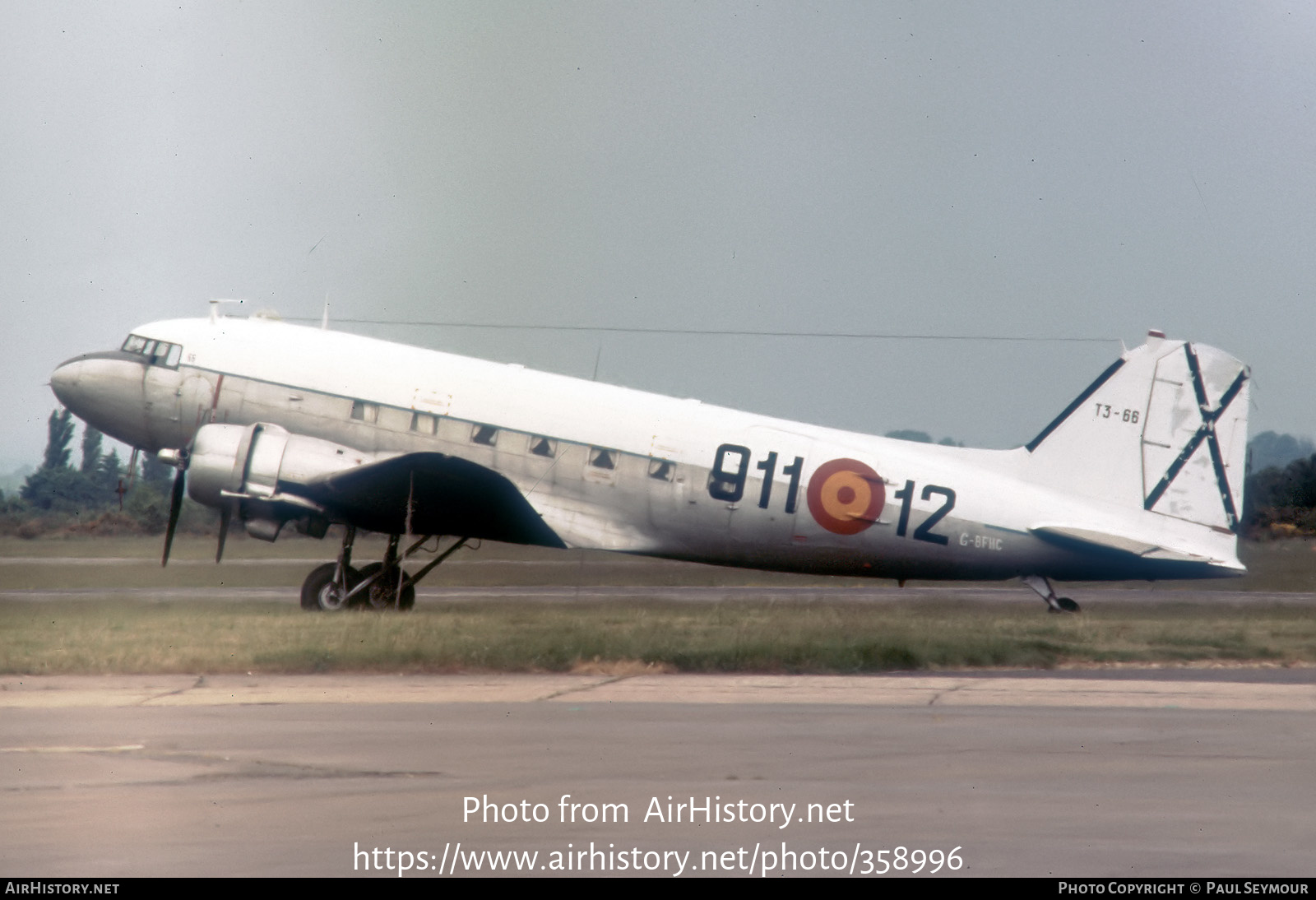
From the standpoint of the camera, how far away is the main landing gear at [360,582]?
23.9 m

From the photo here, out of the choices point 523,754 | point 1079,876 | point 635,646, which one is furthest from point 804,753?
point 635,646

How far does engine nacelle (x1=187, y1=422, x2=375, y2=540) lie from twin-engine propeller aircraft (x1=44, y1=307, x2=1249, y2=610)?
38 millimetres

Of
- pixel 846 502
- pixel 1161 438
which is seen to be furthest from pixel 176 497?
pixel 1161 438

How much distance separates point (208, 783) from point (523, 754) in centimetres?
237

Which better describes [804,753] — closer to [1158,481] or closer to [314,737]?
[314,737]

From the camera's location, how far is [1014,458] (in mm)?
23422

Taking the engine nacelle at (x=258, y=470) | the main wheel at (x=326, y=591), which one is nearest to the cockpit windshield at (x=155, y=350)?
the engine nacelle at (x=258, y=470)

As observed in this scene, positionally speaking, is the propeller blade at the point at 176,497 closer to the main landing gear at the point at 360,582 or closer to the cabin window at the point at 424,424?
the main landing gear at the point at 360,582

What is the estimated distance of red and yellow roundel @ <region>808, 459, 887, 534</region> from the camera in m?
22.7

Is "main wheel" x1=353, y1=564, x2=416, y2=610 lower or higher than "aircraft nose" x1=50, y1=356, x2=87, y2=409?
lower

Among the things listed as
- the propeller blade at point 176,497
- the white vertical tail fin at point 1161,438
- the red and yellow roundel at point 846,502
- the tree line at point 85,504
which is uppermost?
the white vertical tail fin at point 1161,438

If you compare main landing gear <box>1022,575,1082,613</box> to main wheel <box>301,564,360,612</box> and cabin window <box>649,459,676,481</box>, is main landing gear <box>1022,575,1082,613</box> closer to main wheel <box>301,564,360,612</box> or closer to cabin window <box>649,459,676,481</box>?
cabin window <box>649,459,676,481</box>

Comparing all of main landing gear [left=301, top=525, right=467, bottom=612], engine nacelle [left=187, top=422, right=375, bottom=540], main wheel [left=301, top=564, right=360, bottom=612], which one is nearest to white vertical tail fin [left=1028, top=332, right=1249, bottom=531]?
main landing gear [left=301, top=525, right=467, bottom=612]

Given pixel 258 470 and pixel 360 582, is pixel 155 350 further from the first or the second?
pixel 360 582
